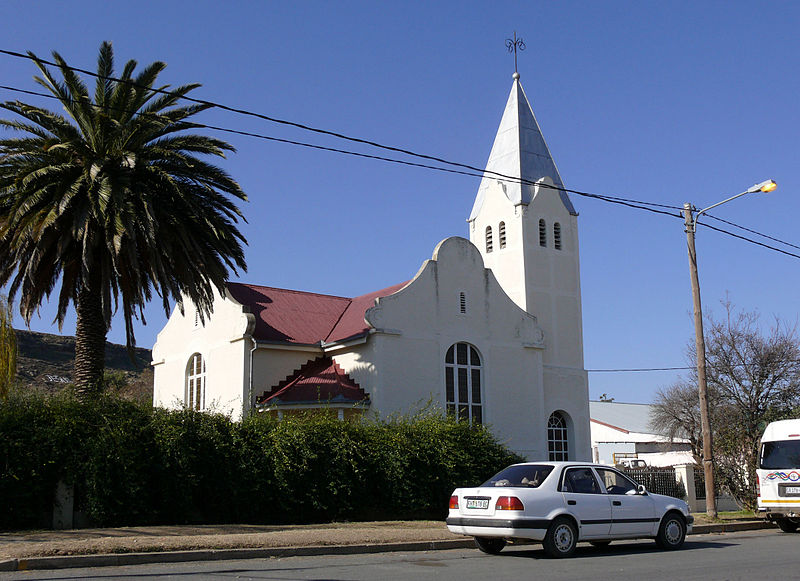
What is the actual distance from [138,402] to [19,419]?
286cm

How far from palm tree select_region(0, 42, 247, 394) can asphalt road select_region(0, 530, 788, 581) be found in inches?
382

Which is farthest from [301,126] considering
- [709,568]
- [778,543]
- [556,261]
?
[556,261]

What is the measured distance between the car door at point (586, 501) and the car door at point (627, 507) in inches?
7.5

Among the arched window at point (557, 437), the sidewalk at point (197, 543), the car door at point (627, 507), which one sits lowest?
the sidewalk at point (197, 543)

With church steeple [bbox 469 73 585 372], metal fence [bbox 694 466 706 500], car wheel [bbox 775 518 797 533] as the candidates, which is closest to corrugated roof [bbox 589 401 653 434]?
church steeple [bbox 469 73 585 372]

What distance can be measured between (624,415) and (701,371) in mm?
49796

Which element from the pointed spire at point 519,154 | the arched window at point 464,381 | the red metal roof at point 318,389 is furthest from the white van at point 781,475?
the pointed spire at point 519,154

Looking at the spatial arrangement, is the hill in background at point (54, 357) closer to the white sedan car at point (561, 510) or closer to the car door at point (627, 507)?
the white sedan car at point (561, 510)

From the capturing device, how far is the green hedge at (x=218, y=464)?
1684 centimetres

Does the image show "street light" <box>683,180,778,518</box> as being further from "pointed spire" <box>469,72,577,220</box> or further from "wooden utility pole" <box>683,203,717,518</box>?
"pointed spire" <box>469,72,577,220</box>

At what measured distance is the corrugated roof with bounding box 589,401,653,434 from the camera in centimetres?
6568

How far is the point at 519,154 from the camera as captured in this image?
120ft

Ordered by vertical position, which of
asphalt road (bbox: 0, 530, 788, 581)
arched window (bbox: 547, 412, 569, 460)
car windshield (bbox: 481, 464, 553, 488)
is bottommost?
asphalt road (bbox: 0, 530, 788, 581)

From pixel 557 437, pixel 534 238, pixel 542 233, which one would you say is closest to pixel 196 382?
pixel 557 437
